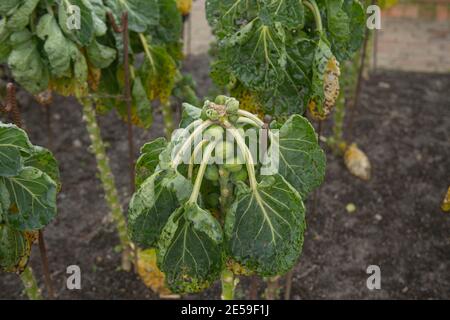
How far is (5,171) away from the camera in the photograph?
6.52ft

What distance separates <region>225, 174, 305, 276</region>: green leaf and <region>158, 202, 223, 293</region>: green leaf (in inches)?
2.4

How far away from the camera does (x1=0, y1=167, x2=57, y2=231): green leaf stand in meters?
2.12

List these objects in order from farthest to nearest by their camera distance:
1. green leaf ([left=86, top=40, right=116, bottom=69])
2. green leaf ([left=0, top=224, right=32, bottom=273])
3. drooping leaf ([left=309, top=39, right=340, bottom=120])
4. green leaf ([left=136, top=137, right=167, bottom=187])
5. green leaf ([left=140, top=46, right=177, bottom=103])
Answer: green leaf ([left=140, top=46, right=177, bottom=103])
green leaf ([left=86, top=40, right=116, bottom=69])
drooping leaf ([left=309, top=39, right=340, bottom=120])
green leaf ([left=0, top=224, right=32, bottom=273])
green leaf ([left=136, top=137, right=167, bottom=187])

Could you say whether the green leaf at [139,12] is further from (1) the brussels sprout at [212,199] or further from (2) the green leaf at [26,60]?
(1) the brussels sprout at [212,199]

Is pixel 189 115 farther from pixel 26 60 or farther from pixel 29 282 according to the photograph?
pixel 29 282

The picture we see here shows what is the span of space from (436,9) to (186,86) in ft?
16.4

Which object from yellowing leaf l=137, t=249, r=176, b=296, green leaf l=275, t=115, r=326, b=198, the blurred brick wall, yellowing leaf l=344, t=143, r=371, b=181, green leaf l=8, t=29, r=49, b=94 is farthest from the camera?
the blurred brick wall

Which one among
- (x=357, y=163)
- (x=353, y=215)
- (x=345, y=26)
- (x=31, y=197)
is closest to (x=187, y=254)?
(x=31, y=197)

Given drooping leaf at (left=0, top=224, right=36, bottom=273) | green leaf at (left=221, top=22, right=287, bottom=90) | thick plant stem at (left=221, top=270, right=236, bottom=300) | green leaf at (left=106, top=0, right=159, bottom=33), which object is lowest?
thick plant stem at (left=221, top=270, right=236, bottom=300)

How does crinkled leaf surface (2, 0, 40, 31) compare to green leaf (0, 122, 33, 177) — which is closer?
green leaf (0, 122, 33, 177)

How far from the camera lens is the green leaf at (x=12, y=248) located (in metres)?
2.18

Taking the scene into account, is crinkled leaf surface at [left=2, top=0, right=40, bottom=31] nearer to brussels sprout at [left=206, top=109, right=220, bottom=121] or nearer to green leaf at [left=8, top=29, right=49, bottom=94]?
green leaf at [left=8, top=29, right=49, bottom=94]

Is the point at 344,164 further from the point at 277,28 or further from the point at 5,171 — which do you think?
the point at 5,171

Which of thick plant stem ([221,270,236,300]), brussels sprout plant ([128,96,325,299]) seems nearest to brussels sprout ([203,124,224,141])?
brussels sprout plant ([128,96,325,299])
